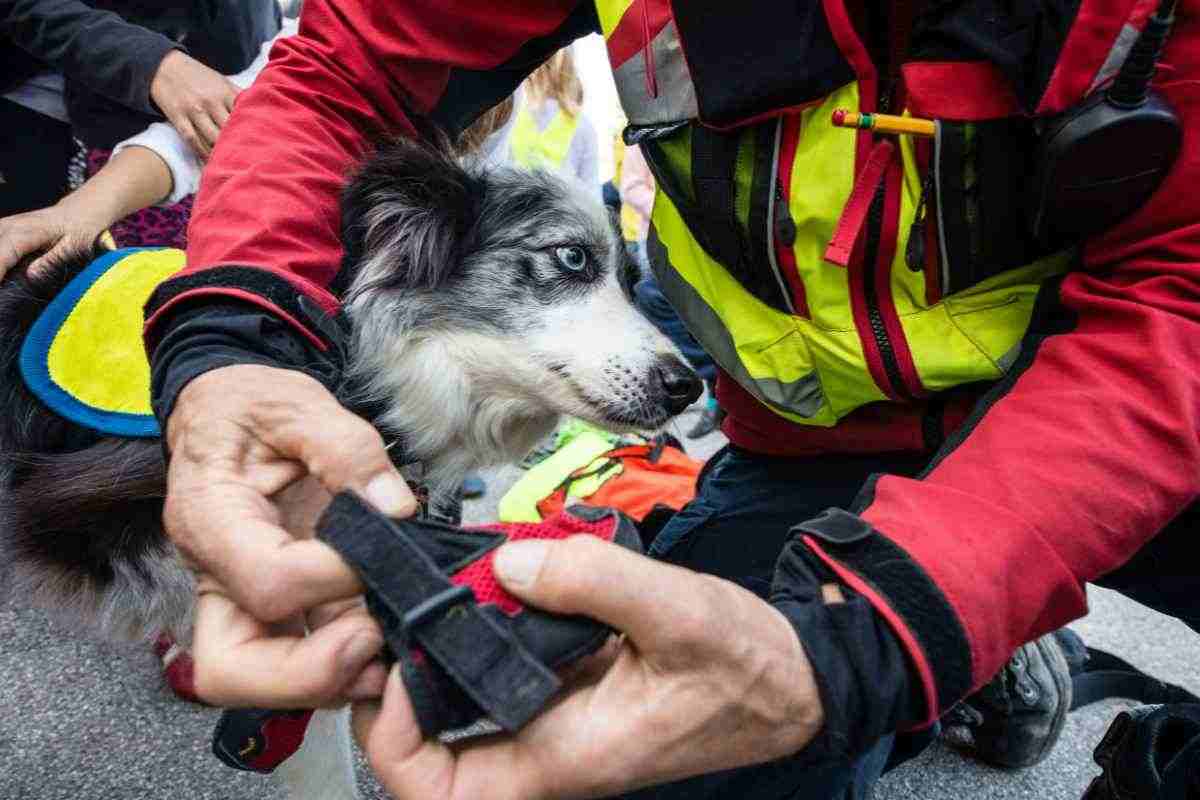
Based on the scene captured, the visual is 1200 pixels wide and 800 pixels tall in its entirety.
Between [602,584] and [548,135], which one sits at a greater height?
[602,584]

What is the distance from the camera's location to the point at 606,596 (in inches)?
21.3

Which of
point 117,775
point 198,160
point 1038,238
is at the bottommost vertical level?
point 117,775

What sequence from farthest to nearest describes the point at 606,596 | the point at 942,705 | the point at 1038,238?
the point at 1038,238 < the point at 942,705 < the point at 606,596

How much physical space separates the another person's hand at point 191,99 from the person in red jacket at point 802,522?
47cm

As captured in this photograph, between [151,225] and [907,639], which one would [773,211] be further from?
[151,225]

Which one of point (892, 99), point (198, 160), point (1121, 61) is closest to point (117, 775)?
point (198, 160)

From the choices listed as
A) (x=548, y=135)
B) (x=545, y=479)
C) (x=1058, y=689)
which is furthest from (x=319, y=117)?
(x=548, y=135)

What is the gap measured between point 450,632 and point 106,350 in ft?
2.98

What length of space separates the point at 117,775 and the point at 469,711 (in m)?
1.10

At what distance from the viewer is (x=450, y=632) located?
1.78 ft

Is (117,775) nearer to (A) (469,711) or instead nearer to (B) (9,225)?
(B) (9,225)

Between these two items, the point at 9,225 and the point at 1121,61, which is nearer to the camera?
the point at 1121,61

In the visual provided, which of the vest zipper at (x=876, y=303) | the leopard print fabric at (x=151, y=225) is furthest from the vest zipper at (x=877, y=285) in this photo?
the leopard print fabric at (x=151, y=225)

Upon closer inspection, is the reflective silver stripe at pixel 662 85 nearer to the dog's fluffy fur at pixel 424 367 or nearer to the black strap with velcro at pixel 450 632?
the dog's fluffy fur at pixel 424 367
